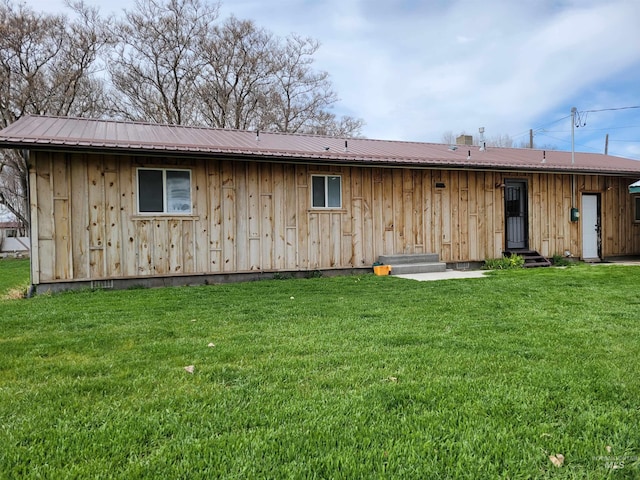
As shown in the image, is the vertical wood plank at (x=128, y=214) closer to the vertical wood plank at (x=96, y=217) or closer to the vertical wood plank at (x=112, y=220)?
the vertical wood plank at (x=112, y=220)

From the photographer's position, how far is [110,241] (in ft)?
24.7

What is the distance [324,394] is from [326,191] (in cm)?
686

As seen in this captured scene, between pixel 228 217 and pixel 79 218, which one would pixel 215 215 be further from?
pixel 79 218

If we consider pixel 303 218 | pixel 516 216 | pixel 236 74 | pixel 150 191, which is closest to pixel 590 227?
pixel 516 216

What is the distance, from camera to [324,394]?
2490 millimetres

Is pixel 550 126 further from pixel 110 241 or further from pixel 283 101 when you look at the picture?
pixel 110 241

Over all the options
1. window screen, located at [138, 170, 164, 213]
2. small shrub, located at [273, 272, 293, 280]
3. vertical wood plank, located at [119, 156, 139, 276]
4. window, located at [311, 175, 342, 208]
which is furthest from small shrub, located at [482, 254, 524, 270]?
vertical wood plank, located at [119, 156, 139, 276]

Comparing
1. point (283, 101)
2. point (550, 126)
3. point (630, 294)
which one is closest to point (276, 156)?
point (630, 294)

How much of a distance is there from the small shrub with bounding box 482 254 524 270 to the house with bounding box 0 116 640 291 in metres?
0.27

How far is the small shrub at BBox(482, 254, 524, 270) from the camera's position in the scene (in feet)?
32.8

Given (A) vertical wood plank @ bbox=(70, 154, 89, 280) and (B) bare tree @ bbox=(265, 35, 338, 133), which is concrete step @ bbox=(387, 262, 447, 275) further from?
(B) bare tree @ bbox=(265, 35, 338, 133)

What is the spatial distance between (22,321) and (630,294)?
26.0 feet

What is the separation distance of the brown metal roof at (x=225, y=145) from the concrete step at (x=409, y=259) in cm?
208

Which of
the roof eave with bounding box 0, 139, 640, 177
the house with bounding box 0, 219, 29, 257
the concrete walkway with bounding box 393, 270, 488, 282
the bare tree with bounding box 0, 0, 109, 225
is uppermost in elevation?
the bare tree with bounding box 0, 0, 109, 225
